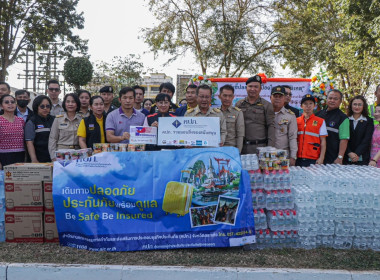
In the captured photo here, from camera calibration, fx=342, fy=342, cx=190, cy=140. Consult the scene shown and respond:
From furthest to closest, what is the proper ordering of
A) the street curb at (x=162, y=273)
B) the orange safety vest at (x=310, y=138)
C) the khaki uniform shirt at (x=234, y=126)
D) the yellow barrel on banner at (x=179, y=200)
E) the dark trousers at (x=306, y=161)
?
the dark trousers at (x=306, y=161), the orange safety vest at (x=310, y=138), the khaki uniform shirt at (x=234, y=126), the yellow barrel on banner at (x=179, y=200), the street curb at (x=162, y=273)

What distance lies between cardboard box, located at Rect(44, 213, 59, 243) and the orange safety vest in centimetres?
383

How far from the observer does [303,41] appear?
1708 centimetres

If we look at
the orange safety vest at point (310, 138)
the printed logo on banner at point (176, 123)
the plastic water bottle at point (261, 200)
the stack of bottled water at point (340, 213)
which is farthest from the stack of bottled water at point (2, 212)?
the orange safety vest at point (310, 138)

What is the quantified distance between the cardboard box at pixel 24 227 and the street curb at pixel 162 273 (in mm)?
713

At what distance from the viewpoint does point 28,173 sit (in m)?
4.30

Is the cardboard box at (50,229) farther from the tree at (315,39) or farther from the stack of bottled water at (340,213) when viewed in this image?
the tree at (315,39)

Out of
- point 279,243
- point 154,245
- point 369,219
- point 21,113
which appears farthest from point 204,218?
point 21,113

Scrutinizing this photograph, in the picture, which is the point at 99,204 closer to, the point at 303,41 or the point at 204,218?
the point at 204,218

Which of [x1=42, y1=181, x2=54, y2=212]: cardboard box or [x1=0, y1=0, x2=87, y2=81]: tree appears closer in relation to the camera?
[x1=42, y1=181, x2=54, y2=212]: cardboard box

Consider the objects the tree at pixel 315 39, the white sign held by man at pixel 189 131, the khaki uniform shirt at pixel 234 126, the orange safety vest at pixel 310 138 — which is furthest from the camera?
the tree at pixel 315 39

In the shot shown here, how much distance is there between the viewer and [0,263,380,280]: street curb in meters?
3.53

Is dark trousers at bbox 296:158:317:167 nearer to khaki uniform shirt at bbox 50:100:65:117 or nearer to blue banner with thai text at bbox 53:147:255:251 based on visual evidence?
blue banner with thai text at bbox 53:147:255:251

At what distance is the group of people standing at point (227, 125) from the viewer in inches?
203

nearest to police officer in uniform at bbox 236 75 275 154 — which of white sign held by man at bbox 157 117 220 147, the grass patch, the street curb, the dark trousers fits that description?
the dark trousers
